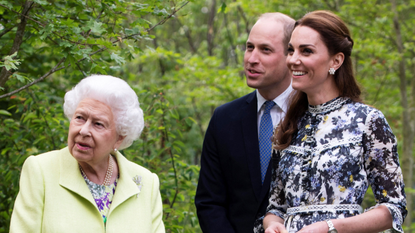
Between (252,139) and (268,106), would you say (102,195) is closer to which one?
(252,139)

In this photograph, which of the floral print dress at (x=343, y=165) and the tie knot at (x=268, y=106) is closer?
the floral print dress at (x=343, y=165)

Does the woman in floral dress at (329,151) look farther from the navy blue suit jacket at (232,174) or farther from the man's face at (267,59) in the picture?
the man's face at (267,59)

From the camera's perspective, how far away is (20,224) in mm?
2035

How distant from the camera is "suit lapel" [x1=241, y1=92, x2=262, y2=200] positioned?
8.37 ft

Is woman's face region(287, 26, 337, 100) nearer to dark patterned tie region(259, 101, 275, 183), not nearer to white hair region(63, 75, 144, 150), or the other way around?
dark patterned tie region(259, 101, 275, 183)

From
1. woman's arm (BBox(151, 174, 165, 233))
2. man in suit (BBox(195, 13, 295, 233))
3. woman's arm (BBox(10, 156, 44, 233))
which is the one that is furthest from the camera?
man in suit (BBox(195, 13, 295, 233))

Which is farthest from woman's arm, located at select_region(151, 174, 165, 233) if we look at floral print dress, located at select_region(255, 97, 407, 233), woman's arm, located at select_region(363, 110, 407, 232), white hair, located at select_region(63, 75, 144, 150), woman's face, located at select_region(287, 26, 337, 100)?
woman's arm, located at select_region(363, 110, 407, 232)

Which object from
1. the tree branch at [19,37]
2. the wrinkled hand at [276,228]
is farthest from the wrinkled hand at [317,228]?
the tree branch at [19,37]

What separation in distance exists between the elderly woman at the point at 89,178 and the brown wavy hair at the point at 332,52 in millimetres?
862

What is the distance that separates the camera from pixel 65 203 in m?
2.13

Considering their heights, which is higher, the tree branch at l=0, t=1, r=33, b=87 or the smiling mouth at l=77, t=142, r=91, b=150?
the tree branch at l=0, t=1, r=33, b=87

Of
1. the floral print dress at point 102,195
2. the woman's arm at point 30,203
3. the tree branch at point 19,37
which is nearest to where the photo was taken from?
the woman's arm at point 30,203

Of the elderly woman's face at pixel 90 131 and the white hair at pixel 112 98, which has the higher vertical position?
the white hair at pixel 112 98

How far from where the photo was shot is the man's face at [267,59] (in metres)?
2.70
